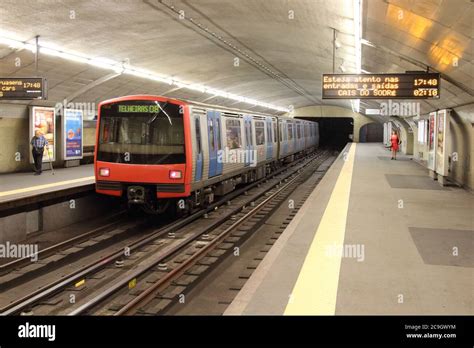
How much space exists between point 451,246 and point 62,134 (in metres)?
12.4

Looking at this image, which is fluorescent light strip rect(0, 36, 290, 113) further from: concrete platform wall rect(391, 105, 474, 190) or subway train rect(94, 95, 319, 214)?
concrete platform wall rect(391, 105, 474, 190)

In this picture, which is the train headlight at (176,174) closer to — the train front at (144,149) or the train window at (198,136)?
the train front at (144,149)

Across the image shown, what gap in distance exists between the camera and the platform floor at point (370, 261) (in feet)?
15.6

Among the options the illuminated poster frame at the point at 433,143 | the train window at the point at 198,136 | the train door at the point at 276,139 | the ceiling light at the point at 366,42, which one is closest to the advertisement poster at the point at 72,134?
the train window at the point at 198,136

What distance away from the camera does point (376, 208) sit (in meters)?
10.2

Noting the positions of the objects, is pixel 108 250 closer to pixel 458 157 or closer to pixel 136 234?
pixel 136 234

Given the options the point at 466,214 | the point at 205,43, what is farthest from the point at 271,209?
the point at 205,43

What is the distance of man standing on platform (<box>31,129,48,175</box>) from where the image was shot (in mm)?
13719

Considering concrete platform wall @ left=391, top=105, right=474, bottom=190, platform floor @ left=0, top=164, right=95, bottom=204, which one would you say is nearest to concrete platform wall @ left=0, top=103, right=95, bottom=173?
platform floor @ left=0, top=164, right=95, bottom=204

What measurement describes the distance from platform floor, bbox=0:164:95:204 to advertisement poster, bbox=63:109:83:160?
107cm

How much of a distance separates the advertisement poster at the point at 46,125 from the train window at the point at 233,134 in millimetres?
5761

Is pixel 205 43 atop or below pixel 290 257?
atop

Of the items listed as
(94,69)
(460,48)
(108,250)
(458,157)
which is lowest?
(108,250)

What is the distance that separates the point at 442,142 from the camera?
13250 mm
